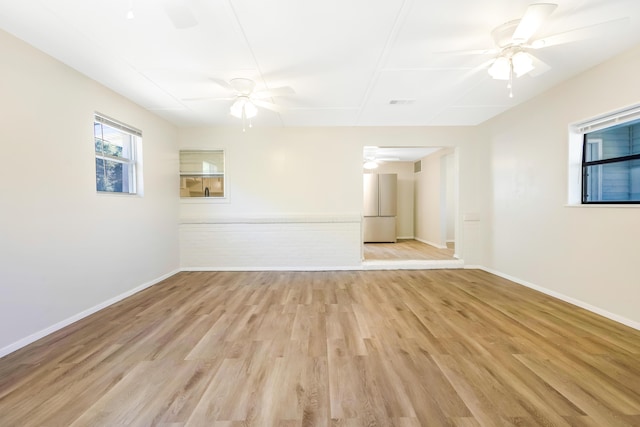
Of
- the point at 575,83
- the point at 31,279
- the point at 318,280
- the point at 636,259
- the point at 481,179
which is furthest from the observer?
the point at 481,179

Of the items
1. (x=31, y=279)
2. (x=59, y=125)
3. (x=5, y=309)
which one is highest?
(x=59, y=125)

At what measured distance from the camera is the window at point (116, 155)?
3.26m

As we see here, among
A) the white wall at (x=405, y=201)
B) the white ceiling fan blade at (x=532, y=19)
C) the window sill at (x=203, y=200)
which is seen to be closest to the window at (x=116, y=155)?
the window sill at (x=203, y=200)

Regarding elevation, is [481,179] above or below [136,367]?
above

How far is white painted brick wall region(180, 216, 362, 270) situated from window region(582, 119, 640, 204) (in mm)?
3290

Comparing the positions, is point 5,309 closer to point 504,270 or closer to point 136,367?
point 136,367

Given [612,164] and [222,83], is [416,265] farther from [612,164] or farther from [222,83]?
[222,83]

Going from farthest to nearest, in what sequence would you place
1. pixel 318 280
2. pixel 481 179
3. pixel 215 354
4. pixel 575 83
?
pixel 481 179, pixel 318 280, pixel 575 83, pixel 215 354

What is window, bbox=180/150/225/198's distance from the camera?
5.03 meters

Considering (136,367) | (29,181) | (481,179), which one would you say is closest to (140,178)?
(29,181)

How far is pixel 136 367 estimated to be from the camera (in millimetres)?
1979

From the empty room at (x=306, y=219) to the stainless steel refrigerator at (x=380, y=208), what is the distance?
3037 millimetres

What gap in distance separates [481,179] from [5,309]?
→ 20.7 feet

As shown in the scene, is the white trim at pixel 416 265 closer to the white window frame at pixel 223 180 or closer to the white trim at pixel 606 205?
the white trim at pixel 606 205
